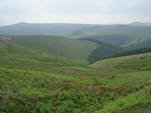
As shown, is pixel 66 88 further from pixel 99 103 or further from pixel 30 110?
pixel 30 110

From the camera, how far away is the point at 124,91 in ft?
64.9

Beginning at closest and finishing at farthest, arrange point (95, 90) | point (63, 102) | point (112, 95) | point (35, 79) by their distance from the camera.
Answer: point (63, 102) < point (112, 95) < point (95, 90) < point (35, 79)

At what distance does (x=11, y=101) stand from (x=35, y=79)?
26.7 feet

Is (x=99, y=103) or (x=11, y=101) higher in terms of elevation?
(x=11, y=101)

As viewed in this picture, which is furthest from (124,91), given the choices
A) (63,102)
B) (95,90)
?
(63,102)

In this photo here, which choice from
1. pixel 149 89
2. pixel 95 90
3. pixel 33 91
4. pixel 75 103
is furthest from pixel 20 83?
pixel 149 89

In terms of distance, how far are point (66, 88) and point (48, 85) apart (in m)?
2.83

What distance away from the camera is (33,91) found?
17703 mm

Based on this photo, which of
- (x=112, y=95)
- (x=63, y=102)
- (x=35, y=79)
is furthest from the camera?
(x=35, y=79)

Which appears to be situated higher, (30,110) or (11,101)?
(11,101)

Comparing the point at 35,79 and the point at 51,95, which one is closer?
the point at 51,95

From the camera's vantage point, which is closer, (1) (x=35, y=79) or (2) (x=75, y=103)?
(2) (x=75, y=103)

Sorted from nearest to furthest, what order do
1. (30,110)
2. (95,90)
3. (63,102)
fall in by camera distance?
(30,110) < (63,102) < (95,90)

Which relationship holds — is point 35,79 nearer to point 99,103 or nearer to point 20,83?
point 20,83
